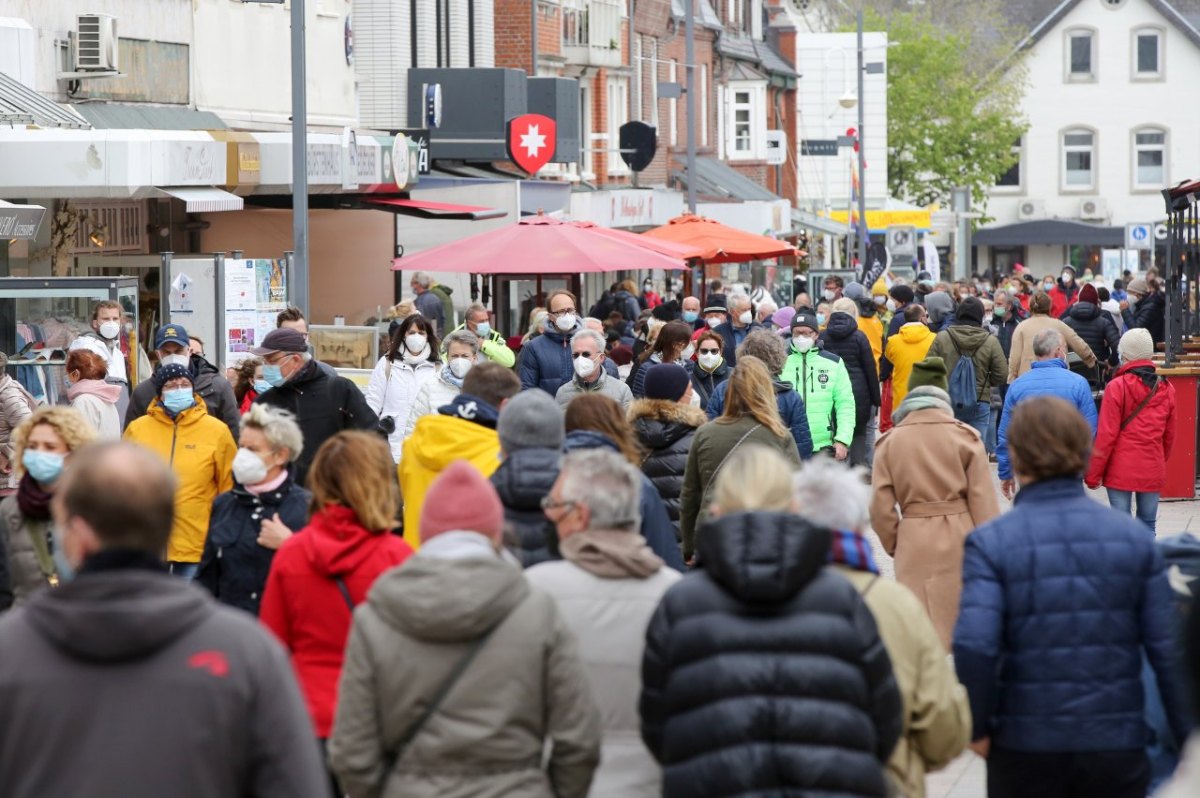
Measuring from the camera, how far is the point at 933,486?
8992 millimetres

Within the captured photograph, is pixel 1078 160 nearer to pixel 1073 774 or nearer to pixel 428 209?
pixel 428 209

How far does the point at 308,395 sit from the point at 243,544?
318cm

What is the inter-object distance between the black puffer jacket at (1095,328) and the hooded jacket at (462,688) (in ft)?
55.3

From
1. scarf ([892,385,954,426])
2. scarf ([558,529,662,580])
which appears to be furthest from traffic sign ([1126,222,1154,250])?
scarf ([558,529,662,580])

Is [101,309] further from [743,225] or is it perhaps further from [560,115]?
[743,225]

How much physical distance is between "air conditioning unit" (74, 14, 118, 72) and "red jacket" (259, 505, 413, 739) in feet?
48.6

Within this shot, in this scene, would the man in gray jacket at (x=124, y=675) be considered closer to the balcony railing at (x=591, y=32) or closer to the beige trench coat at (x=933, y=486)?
the beige trench coat at (x=933, y=486)

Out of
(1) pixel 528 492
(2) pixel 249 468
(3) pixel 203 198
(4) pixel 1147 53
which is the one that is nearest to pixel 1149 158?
(4) pixel 1147 53

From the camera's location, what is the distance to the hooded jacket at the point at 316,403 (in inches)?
409

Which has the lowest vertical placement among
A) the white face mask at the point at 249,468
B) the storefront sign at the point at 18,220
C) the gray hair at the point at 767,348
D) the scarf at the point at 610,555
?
the scarf at the point at 610,555

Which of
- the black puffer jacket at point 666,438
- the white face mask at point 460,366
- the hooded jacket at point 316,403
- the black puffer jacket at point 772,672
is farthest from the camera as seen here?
the white face mask at point 460,366

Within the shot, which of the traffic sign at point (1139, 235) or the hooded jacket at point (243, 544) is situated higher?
the traffic sign at point (1139, 235)

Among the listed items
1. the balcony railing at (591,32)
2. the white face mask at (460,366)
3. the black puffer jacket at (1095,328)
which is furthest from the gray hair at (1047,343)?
the balcony railing at (591,32)

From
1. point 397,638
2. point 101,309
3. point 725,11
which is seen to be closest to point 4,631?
point 397,638
